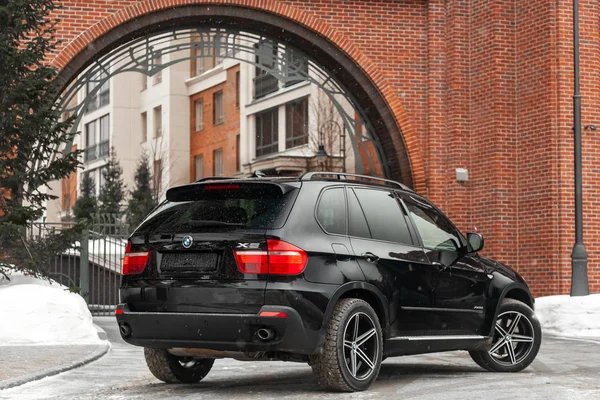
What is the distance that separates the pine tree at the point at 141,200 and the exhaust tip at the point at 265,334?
36462mm

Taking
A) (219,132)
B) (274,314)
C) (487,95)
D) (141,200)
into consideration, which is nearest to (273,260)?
(274,314)

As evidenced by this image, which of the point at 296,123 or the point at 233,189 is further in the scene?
the point at 296,123

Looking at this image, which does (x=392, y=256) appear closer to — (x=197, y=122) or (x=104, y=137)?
(x=197, y=122)

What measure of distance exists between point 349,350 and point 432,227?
1.77 m

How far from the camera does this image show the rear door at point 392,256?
8673 millimetres

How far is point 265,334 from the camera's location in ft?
25.8

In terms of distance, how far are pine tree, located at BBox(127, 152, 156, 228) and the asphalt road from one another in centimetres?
3350

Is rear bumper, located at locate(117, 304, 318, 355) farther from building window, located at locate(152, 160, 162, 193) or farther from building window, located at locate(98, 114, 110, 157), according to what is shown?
building window, located at locate(98, 114, 110, 157)

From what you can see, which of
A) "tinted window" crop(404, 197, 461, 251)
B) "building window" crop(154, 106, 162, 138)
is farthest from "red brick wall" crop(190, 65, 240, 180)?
"tinted window" crop(404, 197, 461, 251)

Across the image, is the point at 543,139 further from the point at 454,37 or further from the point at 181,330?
the point at 181,330

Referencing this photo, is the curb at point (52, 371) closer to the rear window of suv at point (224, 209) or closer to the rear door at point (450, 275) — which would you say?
the rear window of suv at point (224, 209)

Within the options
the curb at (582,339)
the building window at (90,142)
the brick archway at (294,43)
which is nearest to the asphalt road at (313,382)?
the curb at (582,339)

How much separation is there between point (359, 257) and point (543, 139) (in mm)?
11758

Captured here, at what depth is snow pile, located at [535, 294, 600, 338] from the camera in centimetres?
1578
